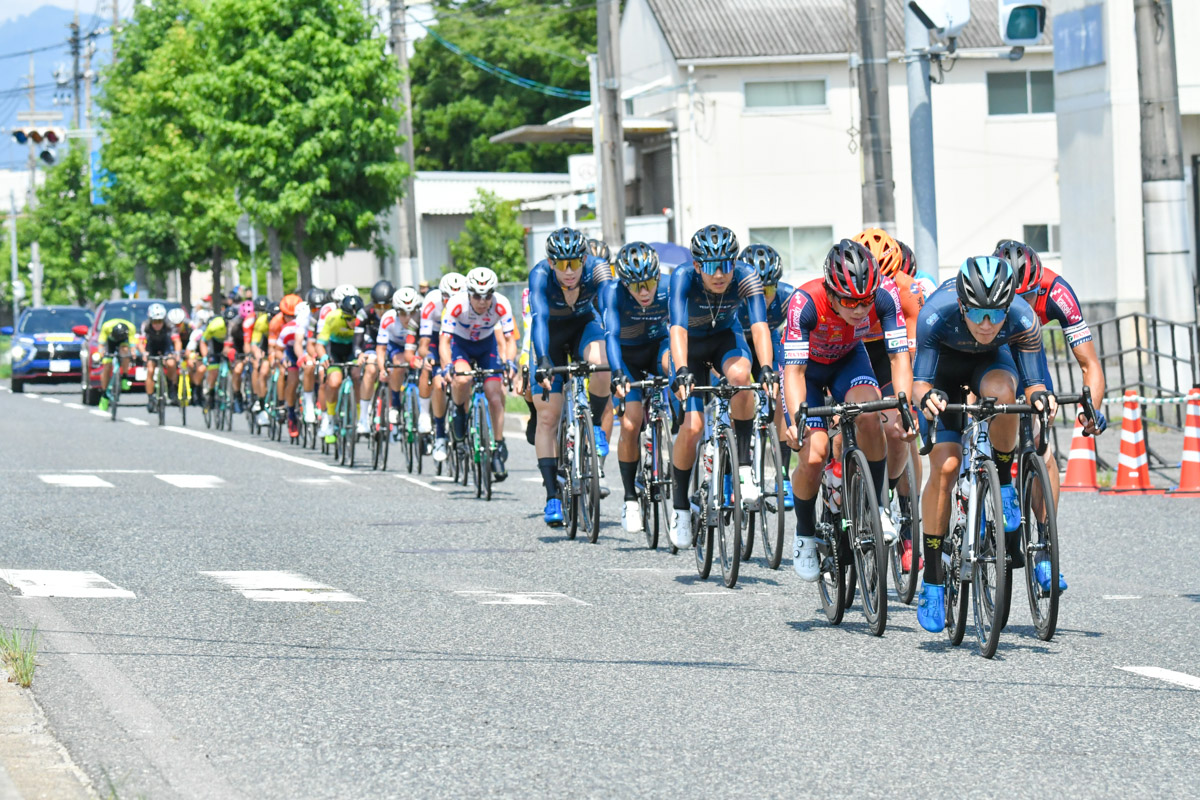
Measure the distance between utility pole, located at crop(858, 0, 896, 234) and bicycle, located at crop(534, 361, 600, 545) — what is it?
22.6 ft

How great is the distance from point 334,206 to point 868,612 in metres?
34.3

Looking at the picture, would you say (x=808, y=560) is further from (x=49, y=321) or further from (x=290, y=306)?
(x=49, y=321)

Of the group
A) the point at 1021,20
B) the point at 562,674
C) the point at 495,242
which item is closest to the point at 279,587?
the point at 562,674

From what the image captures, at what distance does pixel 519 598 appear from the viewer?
382 inches

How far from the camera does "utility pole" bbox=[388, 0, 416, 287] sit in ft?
116

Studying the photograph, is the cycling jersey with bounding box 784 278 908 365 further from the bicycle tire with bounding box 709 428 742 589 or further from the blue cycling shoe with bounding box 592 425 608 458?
the blue cycling shoe with bounding box 592 425 608 458

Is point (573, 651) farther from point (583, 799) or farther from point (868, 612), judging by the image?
point (583, 799)

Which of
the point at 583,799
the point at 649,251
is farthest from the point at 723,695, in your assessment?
the point at 649,251

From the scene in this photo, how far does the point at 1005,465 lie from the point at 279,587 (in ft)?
13.3

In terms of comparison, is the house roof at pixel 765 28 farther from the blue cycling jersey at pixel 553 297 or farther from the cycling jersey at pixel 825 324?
the cycling jersey at pixel 825 324

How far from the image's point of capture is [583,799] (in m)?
5.44

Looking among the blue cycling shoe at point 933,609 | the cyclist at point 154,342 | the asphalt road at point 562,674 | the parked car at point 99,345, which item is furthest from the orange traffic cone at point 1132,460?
the parked car at point 99,345

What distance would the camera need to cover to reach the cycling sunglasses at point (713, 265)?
1023 centimetres

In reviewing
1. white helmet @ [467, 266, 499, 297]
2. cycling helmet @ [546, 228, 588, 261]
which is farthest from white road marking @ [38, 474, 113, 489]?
cycling helmet @ [546, 228, 588, 261]
